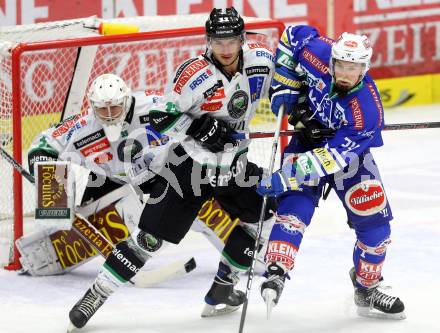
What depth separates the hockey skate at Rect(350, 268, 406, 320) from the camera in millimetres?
4617

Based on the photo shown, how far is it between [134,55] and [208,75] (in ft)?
8.27

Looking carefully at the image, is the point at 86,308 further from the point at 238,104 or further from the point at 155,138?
the point at 155,138

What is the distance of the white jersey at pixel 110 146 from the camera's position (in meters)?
5.23

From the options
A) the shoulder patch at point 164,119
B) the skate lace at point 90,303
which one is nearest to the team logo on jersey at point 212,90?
the shoulder patch at point 164,119

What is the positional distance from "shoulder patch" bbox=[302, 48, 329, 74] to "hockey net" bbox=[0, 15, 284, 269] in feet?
4.32

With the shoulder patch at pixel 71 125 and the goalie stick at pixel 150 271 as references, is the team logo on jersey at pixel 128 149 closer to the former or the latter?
the shoulder patch at pixel 71 125

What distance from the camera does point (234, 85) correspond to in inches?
178

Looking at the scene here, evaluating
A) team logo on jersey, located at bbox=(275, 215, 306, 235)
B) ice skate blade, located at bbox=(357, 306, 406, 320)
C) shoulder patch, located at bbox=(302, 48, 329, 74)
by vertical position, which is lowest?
ice skate blade, located at bbox=(357, 306, 406, 320)

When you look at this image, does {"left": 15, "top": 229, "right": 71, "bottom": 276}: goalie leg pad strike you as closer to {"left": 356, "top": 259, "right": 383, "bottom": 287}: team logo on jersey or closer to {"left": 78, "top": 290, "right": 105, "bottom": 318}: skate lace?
{"left": 78, "top": 290, "right": 105, "bottom": 318}: skate lace

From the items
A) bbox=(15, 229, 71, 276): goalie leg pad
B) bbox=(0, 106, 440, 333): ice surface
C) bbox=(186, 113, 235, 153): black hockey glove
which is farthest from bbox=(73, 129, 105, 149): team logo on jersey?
bbox=(186, 113, 235, 153): black hockey glove

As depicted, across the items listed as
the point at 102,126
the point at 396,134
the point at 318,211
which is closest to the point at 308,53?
the point at 102,126

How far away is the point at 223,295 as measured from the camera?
4.70 metres

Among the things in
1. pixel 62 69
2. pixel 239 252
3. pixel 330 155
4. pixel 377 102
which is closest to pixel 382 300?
pixel 239 252

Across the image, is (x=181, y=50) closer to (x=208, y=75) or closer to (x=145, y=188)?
(x=145, y=188)
